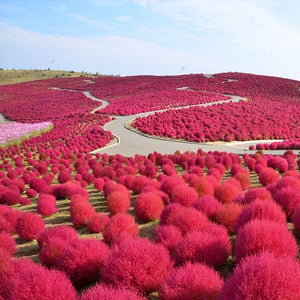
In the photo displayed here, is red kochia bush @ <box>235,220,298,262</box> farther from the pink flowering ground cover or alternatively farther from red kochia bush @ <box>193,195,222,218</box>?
the pink flowering ground cover

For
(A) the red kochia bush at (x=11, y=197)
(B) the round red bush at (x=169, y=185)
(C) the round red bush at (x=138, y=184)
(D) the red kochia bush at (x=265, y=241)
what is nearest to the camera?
(D) the red kochia bush at (x=265, y=241)

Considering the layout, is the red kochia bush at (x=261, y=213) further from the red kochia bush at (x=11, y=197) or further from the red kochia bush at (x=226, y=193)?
the red kochia bush at (x=11, y=197)

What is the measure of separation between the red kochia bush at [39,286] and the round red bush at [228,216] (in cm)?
306

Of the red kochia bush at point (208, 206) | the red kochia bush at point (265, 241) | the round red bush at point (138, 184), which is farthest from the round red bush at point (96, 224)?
the red kochia bush at point (265, 241)

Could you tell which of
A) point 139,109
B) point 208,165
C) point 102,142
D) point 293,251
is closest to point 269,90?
point 139,109

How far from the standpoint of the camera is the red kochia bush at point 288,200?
20.5 ft

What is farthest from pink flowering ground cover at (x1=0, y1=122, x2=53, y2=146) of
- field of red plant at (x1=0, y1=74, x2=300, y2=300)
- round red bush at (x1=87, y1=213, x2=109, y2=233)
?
round red bush at (x1=87, y1=213, x2=109, y2=233)

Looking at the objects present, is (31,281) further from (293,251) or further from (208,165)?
(208,165)

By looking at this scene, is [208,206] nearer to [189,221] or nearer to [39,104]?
[189,221]

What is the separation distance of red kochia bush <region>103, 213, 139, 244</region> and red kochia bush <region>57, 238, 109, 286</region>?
34.3 inches

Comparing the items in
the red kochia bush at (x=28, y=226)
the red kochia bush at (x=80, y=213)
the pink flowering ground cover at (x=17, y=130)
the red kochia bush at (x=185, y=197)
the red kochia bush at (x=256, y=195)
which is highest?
the red kochia bush at (x=256, y=195)

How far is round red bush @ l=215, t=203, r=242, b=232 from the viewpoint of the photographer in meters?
5.91

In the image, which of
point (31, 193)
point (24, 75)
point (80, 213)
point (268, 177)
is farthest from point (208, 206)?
point (24, 75)

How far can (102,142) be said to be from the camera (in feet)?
84.2
